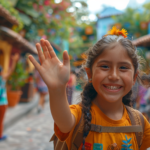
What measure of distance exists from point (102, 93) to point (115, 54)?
0.30 meters

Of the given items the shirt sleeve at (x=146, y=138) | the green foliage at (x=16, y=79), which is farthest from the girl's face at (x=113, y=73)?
the green foliage at (x=16, y=79)

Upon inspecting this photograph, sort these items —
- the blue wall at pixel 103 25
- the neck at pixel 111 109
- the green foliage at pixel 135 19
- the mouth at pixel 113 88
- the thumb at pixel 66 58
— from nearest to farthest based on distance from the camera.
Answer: the thumb at pixel 66 58 → the mouth at pixel 113 88 → the neck at pixel 111 109 → the green foliage at pixel 135 19 → the blue wall at pixel 103 25

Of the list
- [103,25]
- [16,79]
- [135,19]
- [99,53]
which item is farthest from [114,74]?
[103,25]

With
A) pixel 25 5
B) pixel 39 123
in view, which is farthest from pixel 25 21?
pixel 39 123

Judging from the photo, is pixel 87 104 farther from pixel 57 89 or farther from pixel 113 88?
pixel 57 89

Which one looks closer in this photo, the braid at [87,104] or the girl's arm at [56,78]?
the girl's arm at [56,78]

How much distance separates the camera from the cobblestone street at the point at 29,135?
3.99 m

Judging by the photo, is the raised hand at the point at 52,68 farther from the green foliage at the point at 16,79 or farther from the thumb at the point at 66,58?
the green foliage at the point at 16,79

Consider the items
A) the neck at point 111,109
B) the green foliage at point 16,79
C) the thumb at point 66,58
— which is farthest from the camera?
the green foliage at point 16,79

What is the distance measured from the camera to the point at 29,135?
472cm

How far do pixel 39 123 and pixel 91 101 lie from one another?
4646 mm

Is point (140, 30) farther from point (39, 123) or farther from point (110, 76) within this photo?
point (110, 76)

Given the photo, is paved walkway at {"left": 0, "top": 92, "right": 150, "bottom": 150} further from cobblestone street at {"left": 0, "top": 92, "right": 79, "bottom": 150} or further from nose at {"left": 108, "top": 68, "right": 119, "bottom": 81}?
nose at {"left": 108, "top": 68, "right": 119, "bottom": 81}

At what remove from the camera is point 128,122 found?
1500mm
